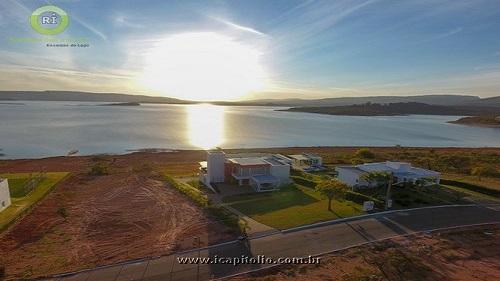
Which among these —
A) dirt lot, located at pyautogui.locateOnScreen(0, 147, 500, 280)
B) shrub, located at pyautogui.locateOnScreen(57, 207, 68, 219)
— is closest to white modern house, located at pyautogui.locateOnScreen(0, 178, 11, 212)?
dirt lot, located at pyautogui.locateOnScreen(0, 147, 500, 280)

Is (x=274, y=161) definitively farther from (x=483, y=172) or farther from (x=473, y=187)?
(x=483, y=172)

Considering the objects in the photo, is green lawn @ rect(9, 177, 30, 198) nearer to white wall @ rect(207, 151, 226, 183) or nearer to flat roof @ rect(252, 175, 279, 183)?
white wall @ rect(207, 151, 226, 183)

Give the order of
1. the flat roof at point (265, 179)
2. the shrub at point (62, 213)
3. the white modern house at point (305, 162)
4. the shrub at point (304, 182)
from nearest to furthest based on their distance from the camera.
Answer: the shrub at point (62, 213) < the flat roof at point (265, 179) < the shrub at point (304, 182) < the white modern house at point (305, 162)

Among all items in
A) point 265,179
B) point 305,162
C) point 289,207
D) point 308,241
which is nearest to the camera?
point 308,241

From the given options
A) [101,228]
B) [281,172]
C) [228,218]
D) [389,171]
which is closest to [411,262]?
[228,218]

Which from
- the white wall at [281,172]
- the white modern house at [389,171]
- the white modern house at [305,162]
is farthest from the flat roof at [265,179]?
the white modern house at [305,162]

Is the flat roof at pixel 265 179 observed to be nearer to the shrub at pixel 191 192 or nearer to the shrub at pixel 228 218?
the shrub at pixel 191 192

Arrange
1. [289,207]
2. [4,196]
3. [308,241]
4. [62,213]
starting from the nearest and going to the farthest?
[308,241] → [62,213] → [4,196] → [289,207]
